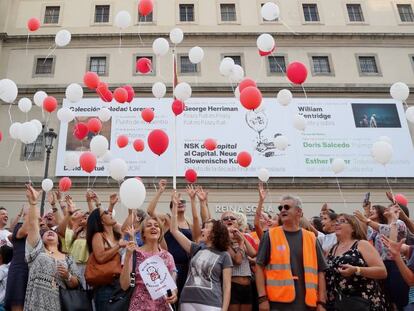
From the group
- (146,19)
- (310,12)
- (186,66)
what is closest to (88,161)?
(186,66)

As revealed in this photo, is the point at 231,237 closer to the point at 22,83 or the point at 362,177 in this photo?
the point at 362,177

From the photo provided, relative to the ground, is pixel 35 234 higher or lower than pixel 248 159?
lower

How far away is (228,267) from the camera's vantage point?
4270 millimetres

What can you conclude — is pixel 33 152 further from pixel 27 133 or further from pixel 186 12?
pixel 186 12

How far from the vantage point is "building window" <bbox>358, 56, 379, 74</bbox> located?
19.9m

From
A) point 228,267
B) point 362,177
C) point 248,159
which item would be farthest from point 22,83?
point 228,267

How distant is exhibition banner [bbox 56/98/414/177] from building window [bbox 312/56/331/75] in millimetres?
3042

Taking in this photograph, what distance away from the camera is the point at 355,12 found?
21.1 m

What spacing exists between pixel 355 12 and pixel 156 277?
21.3 m

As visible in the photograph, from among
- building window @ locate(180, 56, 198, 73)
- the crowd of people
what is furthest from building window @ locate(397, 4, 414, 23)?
the crowd of people

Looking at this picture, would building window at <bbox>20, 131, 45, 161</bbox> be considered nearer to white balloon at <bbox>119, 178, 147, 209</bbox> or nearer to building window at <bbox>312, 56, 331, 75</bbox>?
building window at <bbox>312, 56, 331, 75</bbox>

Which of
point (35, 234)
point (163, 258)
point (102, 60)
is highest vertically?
point (102, 60)

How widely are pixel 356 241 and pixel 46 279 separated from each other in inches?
134

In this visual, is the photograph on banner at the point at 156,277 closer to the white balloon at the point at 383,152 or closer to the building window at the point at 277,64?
the white balloon at the point at 383,152
